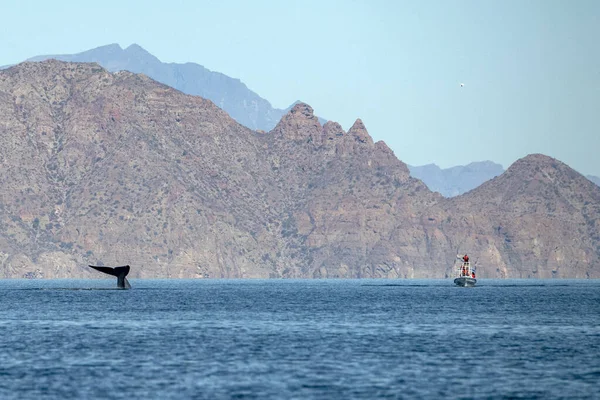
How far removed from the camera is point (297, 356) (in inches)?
3063

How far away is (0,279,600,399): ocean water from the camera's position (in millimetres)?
61281

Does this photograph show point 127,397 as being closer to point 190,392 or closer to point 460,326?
point 190,392

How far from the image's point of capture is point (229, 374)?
67.8 metres

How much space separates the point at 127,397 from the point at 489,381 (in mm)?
21099

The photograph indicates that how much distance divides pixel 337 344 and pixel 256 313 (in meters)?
49.0

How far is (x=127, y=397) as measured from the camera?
5825 cm

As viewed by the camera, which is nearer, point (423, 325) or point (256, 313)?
point (423, 325)

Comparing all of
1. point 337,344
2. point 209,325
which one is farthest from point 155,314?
point 337,344

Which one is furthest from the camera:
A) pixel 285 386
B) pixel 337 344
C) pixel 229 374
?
pixel 337 344

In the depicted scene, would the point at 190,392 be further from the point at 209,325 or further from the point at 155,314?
the point at 155,314

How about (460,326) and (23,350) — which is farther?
(460,326)

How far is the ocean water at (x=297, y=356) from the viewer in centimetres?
6128

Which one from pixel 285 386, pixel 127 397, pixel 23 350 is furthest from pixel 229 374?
pixel 23 350

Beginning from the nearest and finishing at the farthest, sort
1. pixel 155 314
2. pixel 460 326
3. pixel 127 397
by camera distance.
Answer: pixel 127 397, pixel 460 326, pixel 155 314
